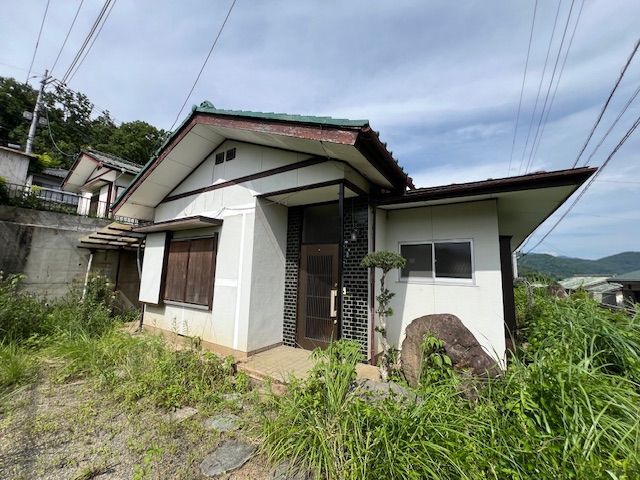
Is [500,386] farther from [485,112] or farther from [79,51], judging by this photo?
[79,51]

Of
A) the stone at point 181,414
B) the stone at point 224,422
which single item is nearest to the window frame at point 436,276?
the stone at point 224,422

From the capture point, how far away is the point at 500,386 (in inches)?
98.5

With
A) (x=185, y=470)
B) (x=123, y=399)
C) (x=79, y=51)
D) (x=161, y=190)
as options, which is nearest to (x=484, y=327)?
(x=185, y=470)

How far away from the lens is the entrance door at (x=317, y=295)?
16.5ft

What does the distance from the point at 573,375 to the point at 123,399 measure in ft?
16.5

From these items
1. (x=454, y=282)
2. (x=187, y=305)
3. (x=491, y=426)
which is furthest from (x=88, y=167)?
(x=491, y=426)

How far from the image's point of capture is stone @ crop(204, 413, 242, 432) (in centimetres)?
280

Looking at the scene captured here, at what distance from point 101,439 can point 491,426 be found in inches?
147

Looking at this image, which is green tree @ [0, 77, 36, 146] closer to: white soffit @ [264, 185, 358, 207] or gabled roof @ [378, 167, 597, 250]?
white soffit @ [264, 185, 358, 207]

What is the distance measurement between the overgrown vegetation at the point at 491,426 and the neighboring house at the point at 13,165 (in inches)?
600

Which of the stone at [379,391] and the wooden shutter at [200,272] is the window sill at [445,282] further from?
the wooden shutter at [200,272]

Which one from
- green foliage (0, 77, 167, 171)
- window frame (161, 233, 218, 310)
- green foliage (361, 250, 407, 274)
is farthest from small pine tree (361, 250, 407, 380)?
green foliage (0, 77, 167, 171)

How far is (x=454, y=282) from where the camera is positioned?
442 cm

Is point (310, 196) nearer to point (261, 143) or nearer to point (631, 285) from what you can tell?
point (261, 143)
